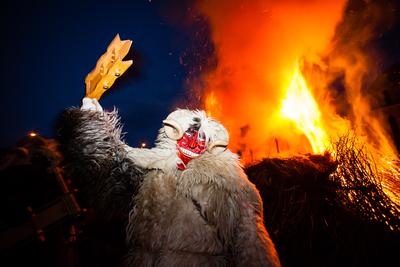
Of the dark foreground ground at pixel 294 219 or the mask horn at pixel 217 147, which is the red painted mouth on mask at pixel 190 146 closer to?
the mask horn at pixel 217 147

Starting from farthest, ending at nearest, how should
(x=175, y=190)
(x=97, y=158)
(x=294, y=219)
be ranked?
(x=294, y=219) < (x=175, y=190) < (x=97, y=158)

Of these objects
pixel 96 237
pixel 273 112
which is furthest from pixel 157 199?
pixel 273 112

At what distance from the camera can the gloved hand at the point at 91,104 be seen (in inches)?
81.5

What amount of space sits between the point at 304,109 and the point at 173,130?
1183 centimetres

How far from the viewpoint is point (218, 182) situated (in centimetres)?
193

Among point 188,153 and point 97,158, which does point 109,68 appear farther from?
point 188,153

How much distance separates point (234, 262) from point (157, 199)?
770 mm

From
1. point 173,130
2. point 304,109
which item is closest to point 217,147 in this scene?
point 173,130

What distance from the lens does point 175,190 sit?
6.66 feet

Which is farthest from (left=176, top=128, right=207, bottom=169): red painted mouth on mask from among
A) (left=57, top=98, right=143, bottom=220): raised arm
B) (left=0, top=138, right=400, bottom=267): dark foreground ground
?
(left=0, top=138, right=400, bottom=267): dark foreground ground

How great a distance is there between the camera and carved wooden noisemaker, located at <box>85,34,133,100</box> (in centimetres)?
195

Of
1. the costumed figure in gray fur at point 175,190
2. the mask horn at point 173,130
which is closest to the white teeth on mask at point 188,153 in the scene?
the costumed figure in gray fur at point 175,190

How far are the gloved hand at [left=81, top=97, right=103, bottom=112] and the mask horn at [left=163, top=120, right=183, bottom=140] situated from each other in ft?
1.98

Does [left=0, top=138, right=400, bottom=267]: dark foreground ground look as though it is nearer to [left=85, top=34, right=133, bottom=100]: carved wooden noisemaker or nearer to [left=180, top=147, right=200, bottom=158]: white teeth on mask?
[left=85, top=34, right=133, bottom=100]: carved wooden noisemaker
